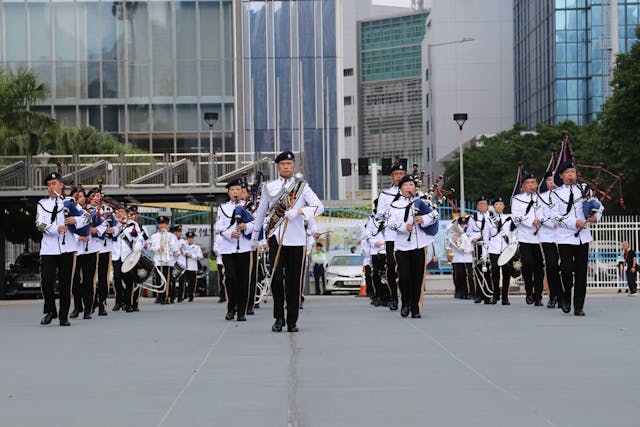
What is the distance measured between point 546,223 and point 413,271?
256cm

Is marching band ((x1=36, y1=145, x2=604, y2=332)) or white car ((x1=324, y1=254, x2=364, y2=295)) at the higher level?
marching band ((x1=36, y1=145, x2=604, y2=332))

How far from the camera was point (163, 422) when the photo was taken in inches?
328

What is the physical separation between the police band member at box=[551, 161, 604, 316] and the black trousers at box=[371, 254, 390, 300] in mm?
5340

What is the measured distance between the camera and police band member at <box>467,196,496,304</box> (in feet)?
82.1

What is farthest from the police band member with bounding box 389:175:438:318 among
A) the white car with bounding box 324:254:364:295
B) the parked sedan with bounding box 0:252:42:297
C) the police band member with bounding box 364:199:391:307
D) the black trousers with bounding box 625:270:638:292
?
the parked sedan with bounding box 0:252:42:297

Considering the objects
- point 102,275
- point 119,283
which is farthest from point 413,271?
point 119,283

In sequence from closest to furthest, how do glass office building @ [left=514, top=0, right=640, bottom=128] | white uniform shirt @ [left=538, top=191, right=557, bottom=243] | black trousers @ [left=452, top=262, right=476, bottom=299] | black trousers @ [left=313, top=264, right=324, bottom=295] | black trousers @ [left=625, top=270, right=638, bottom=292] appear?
1. white uniform shirt @ [left=538, top=191, right=557, bottom=243]
2. black trousers @ [left=452, top=262, right=476, bottom=299]
3. black trousers @ [left=625, top=270, right=638, bottom=292]
4. black trousers @ [left=313, top=264, right=324, bottom=295]
5. glass office building @ [left=514, top=0, right=640, bottom=128]

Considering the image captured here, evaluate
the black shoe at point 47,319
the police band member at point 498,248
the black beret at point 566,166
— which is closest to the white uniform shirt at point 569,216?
the black beret at point 566,166

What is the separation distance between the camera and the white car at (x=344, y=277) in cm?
4012

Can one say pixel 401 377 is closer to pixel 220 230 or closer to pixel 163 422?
pixel 163 422

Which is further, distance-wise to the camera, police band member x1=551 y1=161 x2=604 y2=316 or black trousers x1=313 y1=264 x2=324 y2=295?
black trousers x1=313 y1=264 x2=324 y2=295

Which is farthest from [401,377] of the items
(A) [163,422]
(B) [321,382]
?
(A) [163,422]

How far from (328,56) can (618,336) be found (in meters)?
52.5

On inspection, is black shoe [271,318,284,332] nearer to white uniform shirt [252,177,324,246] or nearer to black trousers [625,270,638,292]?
white uniform shirt [252,177,324,246]
